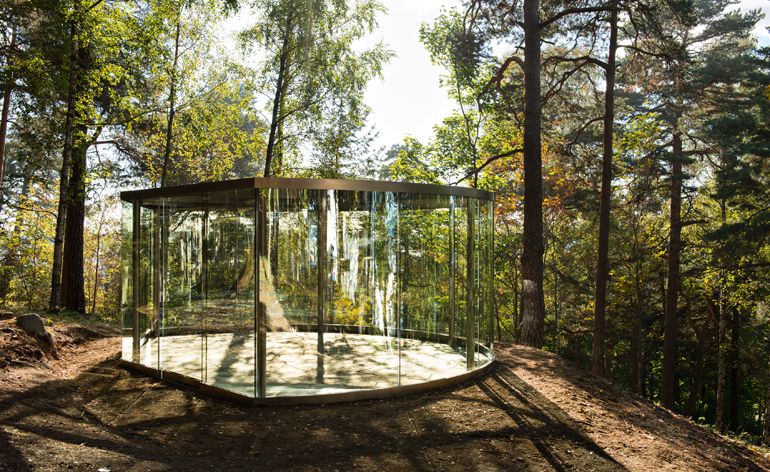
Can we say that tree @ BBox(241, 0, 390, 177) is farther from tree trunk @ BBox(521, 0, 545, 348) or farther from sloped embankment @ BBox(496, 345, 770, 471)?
sloped embankment @ BBox(496, 345, 770, 471)

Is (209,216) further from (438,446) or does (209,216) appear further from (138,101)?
(138,101)

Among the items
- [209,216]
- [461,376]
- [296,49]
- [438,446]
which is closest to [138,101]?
[296,49]

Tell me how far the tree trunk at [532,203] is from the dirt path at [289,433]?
335 cm

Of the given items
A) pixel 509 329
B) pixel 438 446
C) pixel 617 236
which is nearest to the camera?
pixel 438 446

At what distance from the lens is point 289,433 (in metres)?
5.61

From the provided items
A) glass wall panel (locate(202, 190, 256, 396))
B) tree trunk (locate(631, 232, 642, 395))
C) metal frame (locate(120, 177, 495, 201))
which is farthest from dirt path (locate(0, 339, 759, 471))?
tree trunk (locate(631, 232, 642, 395))

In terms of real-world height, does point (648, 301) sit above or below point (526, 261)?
below

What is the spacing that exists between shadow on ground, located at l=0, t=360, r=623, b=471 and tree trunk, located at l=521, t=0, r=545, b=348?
3300mm

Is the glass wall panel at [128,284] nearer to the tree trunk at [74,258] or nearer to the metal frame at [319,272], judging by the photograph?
the metal frame at [319,272]

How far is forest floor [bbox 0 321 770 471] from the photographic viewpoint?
16.1ft

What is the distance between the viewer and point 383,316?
7.01 metres

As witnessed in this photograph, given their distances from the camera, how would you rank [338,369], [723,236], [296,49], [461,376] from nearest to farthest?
[338,369] → [461,376] → [723,236] → [296,49]

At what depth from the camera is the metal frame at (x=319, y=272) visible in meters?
6.45

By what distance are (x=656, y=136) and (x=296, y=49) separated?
11.2 m
